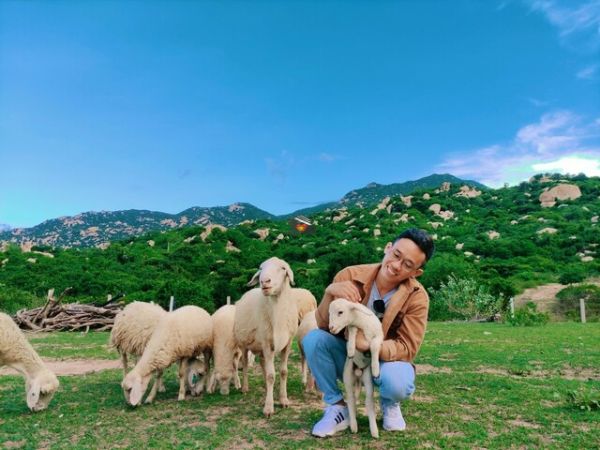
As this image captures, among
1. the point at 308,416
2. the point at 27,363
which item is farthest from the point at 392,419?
the point at 27,363

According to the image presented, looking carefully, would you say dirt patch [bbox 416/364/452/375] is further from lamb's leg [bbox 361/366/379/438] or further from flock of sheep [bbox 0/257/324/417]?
lamb's leg [bbox 361/366/379/438]

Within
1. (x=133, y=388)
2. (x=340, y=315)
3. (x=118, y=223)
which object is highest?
(x=118, y=223)

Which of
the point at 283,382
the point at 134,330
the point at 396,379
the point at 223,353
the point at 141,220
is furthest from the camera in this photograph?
the point at 141,220

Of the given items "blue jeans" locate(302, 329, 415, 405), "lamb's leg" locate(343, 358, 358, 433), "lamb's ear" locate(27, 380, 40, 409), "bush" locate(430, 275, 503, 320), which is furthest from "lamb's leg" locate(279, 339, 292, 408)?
"bush" locate(430, 275, 503, 320)

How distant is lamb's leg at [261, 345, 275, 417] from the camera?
19.1 feet

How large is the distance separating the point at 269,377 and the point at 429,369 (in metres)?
4.09

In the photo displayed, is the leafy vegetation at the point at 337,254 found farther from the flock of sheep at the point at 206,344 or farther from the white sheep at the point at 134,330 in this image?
the flock of sheep at the point at 206,344

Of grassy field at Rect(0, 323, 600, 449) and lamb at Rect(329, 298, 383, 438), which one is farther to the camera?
grassy field at Rect(0, 323, 600, 449)

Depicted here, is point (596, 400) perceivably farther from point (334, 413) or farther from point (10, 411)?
point (10, 411)

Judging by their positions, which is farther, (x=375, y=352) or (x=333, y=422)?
(x=333, y=422)

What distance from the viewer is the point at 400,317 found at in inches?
193

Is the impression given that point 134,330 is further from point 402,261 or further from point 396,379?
point 402,261

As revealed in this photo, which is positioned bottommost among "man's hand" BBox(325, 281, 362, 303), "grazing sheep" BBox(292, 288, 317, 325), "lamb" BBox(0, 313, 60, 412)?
"lamb" BBox(0, 313, 60, 412)

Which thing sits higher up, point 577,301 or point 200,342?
point 200,342
